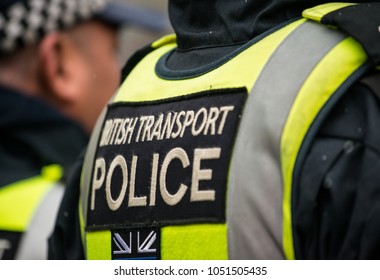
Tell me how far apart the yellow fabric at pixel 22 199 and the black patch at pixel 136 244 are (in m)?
1.03

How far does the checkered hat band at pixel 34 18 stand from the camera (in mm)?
3309

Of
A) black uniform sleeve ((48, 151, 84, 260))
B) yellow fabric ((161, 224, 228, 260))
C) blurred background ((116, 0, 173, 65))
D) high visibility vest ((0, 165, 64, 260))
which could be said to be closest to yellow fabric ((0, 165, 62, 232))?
high visibility vest ((0, 165, 64, 260))

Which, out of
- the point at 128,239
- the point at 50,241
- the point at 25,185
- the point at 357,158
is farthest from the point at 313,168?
the point at 25,185

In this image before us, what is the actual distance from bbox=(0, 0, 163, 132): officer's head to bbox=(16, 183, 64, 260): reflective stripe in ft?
2.14

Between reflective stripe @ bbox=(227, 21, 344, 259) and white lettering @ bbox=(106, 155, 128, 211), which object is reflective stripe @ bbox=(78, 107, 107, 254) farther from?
reflective stripe @ bbox=(227, 21, 344, 259)

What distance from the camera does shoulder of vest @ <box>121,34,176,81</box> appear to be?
1.95m

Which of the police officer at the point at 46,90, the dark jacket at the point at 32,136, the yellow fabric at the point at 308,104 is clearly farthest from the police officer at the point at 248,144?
the dark jacket at the point at 32,136

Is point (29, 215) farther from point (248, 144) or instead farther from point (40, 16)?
point (248, 144)

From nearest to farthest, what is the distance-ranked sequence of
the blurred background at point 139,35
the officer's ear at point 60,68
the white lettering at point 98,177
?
the white lettering at point 98,177
the officer's ear at point 60,68
the blurred background at point 139,35

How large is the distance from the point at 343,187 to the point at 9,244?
140cm

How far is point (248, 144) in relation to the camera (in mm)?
Answer: 1539

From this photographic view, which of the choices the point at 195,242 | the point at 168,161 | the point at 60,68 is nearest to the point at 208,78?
the point at 168,161

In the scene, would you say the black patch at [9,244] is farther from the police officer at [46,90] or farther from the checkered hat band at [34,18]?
the checkered hat band at [34,18]

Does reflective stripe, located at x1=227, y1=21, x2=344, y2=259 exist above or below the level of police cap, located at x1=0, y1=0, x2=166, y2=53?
below
